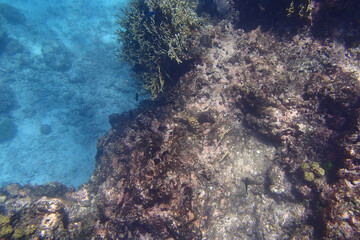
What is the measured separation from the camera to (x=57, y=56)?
49.1 ft

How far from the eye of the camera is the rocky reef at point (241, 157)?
4.08 meters

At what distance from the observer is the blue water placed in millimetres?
11859

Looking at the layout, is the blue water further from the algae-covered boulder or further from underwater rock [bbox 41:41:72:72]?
the algae-covered boulder

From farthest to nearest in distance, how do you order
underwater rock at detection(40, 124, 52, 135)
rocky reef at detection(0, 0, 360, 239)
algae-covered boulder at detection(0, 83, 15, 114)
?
algae-covered boulder at detection(0, 83, 15, 114), underwater rock at detection(40, 124, 52, 135), rocky reef at detection(0, 0, 360, 239)

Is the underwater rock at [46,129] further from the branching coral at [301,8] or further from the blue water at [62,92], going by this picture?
the branching coral at [301,8]

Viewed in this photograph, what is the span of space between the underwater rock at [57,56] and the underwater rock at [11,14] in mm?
6308

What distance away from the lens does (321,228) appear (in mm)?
3928

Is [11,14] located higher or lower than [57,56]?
lower

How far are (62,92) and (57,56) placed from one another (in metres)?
3.75

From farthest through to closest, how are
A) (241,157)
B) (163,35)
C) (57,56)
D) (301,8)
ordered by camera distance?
(57,56) → (163,35) → (241,157) → (301,8)

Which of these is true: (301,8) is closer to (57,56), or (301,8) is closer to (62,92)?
(62,92)

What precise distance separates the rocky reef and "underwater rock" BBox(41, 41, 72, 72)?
40.9 feet

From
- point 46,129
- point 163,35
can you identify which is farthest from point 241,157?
point 46,129

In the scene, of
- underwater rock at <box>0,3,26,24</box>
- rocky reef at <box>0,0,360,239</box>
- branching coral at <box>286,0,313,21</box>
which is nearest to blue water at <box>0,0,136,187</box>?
underwater rock at <box>0,3,26,24</box>
